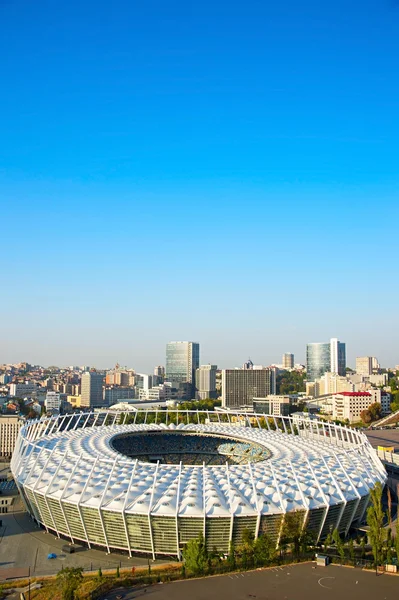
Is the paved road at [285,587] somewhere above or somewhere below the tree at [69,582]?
below

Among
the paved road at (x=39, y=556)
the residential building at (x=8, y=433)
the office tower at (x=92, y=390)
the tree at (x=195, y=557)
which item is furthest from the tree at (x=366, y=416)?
the office tower at (x=92, y=390)

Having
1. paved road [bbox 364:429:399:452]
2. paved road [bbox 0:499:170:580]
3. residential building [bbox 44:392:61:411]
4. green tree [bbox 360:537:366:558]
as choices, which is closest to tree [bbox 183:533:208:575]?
paved road [bbox 0:499:170:580]

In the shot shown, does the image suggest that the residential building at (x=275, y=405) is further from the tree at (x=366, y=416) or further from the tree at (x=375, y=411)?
the tree at (x=375, y=411)

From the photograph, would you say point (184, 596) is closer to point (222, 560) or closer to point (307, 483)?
point (222, 560)

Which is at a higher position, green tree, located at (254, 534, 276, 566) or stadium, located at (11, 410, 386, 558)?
stadium, located at (11, 410, 386, 558)

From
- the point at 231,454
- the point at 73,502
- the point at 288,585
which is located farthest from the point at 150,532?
the point at 231,454

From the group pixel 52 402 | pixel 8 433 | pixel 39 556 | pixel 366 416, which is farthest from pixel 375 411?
pixel 39 556

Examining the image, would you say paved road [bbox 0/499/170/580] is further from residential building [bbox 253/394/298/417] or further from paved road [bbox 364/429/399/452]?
residential building [bbox 253/394/298/417]
